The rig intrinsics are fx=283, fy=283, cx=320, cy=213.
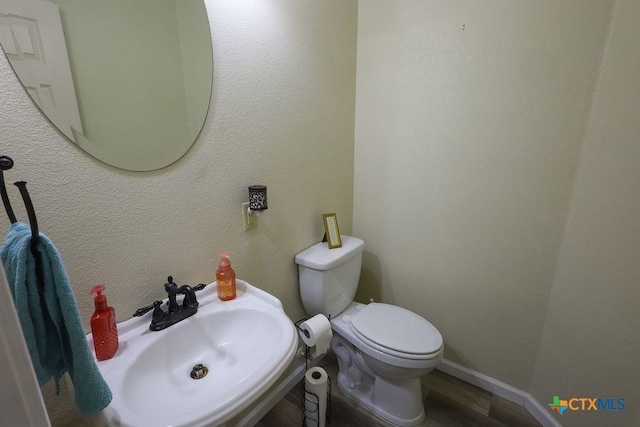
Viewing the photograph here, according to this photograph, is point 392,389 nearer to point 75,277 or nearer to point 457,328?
point 457,328

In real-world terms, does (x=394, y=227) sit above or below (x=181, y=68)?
below

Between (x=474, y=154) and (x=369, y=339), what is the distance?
1.01 meters

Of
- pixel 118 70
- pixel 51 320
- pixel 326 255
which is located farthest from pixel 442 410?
pixel 118 70

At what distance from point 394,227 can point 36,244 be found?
4.98 feet

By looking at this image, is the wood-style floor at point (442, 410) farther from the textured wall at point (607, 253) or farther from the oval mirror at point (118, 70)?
the oval mirror at point (118, 70)

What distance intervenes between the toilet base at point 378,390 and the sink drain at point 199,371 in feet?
2.69

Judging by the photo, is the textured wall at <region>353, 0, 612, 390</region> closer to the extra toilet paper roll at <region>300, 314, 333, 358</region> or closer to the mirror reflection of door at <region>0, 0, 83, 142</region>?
the extra toilet paper roll at <region>300, 314, 333, 358</region>

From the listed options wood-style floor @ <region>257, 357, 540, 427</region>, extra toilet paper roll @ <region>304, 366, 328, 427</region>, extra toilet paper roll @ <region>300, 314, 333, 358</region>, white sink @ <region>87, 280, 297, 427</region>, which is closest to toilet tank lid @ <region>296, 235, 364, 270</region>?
extra toilet paper roll @ <region>300, 314, 333, 358</region>

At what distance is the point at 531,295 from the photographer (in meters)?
1.33

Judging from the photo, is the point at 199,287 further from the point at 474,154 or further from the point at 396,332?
the point at 474,154

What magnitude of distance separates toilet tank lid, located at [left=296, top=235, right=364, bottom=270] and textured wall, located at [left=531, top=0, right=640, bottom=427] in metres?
0.92

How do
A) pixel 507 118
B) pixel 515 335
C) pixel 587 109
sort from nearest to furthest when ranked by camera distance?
1. pixel 587 109
2. pixel 507 118
3. pixel 515 335

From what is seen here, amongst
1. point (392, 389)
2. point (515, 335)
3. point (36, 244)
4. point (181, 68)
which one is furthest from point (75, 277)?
point (515, 335)

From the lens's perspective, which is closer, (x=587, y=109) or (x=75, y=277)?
(x=75, y=277)
